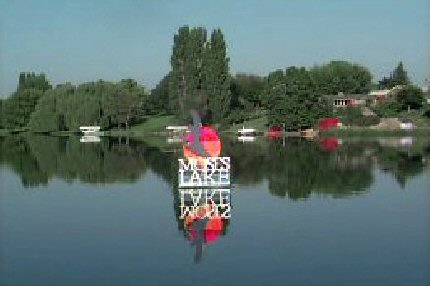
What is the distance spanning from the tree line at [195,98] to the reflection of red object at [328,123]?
446 mm

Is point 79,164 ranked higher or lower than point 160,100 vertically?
lower

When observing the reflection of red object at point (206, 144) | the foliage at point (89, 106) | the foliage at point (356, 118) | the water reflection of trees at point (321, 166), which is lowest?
the water reflection of trees at point (321, 166)

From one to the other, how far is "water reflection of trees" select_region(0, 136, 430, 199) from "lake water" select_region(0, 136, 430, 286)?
10 cm

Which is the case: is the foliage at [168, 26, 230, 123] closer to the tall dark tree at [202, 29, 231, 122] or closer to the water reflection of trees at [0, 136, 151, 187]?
the tall dark tree at [202, 29, 231, 122]

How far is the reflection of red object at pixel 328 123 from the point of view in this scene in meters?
49.8

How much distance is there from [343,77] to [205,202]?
64131 millimetres

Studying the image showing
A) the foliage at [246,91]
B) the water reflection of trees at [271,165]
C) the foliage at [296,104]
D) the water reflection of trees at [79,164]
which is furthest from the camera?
the foliage at [246,91]

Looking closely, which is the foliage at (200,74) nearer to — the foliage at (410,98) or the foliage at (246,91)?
the foliage at (246,91)

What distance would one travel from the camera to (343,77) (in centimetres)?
7750

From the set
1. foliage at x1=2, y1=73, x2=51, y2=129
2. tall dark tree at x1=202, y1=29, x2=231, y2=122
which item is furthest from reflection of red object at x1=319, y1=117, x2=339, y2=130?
foliage at x1=2, y1=73, x2=51, y2=129

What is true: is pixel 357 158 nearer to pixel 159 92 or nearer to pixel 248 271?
pixel 248 271

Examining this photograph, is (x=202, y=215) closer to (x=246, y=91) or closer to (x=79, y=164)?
(x=79, y=164)

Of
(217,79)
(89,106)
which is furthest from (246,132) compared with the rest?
(89,106)

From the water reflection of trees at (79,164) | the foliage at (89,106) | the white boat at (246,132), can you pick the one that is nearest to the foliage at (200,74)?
the white boat at (246,132)
